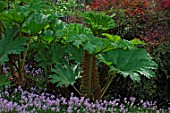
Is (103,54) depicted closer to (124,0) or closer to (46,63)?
(46,63)

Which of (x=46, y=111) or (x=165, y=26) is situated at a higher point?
(x=165, y=26)

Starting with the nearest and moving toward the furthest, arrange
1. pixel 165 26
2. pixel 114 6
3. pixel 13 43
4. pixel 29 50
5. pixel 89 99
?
1. pixel 13 43
2. pixel 89 99
3. pixel 29 50
4. pixel 165 26
5. pixel 114 6

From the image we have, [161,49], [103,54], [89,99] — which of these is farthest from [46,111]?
[161,49]

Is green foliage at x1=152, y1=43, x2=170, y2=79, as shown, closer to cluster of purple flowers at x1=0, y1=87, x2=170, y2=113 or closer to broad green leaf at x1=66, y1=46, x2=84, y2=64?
cluster of purple flowers at x1=0, y1=87, x2=170, y2=113

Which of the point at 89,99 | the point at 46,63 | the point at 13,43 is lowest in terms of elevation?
the point at 89,99

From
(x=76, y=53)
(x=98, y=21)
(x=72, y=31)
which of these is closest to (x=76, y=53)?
(x=76, y=53)

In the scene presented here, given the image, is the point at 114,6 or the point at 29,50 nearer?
the point at 29,50

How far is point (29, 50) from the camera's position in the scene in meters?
4.06

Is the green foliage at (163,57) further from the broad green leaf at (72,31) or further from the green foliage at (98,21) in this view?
the broad green leaf at (72,31)

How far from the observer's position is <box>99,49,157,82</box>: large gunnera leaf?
140 inches

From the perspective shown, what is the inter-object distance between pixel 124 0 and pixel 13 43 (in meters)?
2.04

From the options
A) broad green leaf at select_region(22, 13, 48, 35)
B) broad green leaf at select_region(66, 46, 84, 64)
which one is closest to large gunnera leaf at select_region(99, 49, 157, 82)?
broad green leaf at select_region(66, 46, 84, 64)

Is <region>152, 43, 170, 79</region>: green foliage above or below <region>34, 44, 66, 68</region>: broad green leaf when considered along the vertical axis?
below

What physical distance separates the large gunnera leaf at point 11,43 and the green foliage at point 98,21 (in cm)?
73
